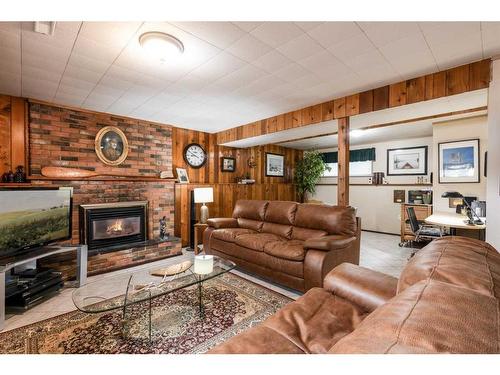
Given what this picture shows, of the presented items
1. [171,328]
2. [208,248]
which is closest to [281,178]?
[208,248]

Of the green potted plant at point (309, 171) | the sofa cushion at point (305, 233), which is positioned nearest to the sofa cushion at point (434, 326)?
the sofa cushion at point (305, 233)

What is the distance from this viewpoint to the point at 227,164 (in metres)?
5.41

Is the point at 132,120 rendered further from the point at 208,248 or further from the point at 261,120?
the point at 208,248

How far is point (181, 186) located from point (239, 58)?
9.89 ft

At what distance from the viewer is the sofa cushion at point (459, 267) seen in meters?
0.81

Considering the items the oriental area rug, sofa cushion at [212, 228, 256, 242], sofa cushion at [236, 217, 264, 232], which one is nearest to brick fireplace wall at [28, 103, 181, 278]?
sofa cushion at [212, 228, 256, 242]

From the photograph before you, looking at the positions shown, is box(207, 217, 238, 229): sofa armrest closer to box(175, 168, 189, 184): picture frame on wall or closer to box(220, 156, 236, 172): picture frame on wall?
box(175, 168, 189, 184): picture frame on wall

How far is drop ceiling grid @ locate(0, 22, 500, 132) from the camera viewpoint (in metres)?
1.67

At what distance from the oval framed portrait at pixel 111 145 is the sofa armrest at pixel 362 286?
3677mm

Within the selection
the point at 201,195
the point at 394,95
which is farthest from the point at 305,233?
the point at 201,195

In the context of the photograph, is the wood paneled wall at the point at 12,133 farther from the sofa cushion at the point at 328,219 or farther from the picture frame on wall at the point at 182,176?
the sofa cushion at the point at 328,219

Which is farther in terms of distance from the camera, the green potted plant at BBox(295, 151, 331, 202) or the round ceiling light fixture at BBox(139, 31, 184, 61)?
the green potted plant at BBox(295, 151, 331, 202)

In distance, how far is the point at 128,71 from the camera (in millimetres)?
2289

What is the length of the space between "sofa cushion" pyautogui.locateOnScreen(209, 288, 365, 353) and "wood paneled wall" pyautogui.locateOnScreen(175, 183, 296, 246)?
3540 millimetres
